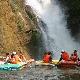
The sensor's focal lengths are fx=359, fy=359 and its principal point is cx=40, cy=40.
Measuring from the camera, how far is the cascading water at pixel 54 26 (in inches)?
1609

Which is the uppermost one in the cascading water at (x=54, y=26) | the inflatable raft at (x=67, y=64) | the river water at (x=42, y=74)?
the cascading water at (x=54, y=26)

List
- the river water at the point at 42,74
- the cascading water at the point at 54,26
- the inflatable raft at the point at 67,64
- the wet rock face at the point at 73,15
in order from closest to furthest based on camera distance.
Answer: the river water at the point at 42,74
the inflatable raft at the point at 67,64
the cascading water at the point at 54,26
the wet rock face at the point at 73,15

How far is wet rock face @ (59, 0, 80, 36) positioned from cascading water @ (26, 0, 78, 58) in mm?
715

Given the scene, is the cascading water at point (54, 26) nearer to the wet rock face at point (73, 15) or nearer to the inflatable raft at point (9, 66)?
the wet rock face at point (73, 15)

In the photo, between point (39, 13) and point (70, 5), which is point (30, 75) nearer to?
point (39, 13)

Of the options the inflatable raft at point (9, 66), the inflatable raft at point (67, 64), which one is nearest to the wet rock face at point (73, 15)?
the inflatable raft at point (67, 64)

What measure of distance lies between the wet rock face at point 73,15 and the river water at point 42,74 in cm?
1823

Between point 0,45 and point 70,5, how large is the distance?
16.0 metres

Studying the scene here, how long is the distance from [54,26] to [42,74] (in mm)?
19971

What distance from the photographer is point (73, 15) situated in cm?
4488

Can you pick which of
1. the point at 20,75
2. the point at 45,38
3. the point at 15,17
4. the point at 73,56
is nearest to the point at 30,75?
the point at 20,75

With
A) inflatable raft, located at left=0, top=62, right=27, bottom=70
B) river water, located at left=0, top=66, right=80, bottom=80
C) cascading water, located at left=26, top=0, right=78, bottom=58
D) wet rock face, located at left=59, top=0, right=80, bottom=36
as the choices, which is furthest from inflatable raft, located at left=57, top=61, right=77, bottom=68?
wet rock face, located at left=59, top=0, right=80, bottom=36

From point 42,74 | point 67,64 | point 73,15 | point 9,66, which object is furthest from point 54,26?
point 42,74

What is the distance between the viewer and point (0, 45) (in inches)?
1249
